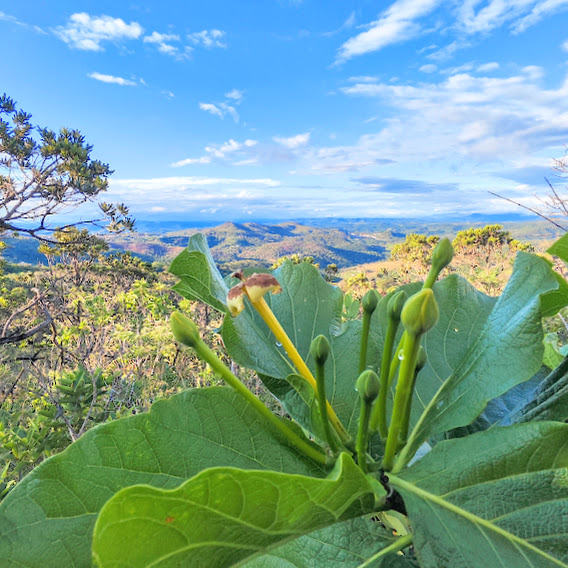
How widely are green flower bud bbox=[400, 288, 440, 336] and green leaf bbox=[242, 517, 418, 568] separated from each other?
0.30 m

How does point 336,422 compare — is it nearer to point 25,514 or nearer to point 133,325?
point 25,514

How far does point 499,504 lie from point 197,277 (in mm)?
542

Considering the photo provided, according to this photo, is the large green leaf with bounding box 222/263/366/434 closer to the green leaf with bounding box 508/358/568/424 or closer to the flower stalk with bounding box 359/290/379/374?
the flower stalk with bounding box 359/290/379/374

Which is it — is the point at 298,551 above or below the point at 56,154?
below

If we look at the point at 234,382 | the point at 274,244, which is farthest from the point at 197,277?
the point at 274,244

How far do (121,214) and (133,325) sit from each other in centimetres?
281

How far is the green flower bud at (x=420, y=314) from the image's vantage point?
0.48m

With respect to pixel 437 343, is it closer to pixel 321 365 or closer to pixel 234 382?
pixel 321 365

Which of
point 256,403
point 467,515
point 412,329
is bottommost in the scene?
point 467,515

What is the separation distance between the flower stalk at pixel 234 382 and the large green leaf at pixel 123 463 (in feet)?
0.07

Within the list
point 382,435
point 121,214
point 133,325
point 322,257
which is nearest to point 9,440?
point 382,435

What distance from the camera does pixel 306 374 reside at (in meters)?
0.66

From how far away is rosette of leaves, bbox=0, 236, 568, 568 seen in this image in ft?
1.26

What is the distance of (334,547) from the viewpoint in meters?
0.57
